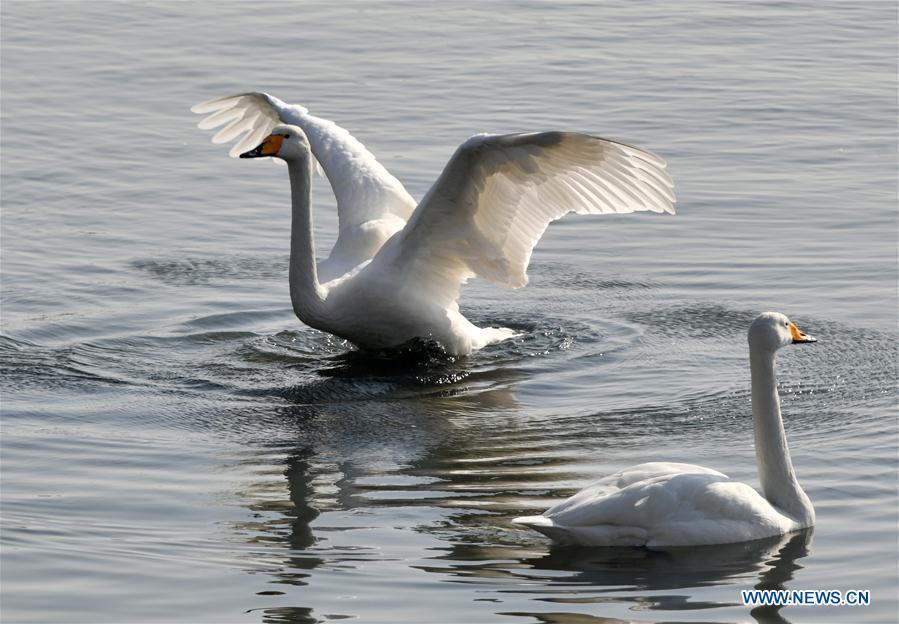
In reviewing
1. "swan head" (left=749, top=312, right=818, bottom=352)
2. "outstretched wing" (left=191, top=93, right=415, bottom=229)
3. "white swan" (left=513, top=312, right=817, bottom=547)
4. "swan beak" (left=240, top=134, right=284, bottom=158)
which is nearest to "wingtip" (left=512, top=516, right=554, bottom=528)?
"white swan" (left=513, top=312, right=817, bottom=547)

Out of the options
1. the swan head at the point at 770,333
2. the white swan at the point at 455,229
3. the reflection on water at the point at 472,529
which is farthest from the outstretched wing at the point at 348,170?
the swan head at the point at 770,333

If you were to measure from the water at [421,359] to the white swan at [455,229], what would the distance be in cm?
36

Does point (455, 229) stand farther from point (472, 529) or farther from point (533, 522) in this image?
point (533, 522)

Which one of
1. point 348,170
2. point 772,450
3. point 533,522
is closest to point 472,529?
point 533,522

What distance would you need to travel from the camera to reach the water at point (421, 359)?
771cm

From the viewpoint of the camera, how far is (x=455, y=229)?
38.5ft

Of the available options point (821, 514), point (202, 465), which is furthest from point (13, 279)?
point (821, 514)

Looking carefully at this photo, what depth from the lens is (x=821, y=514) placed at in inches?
334

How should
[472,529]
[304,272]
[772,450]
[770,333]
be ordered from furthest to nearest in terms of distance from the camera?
[304,272] < [770,333] < [772,450] < [472,529]

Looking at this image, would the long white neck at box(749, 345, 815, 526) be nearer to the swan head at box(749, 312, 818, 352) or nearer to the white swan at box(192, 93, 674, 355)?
the swan head at box(749, 312, 818, 352)

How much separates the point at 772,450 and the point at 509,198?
12.4ft

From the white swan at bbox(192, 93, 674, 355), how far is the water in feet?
1.19

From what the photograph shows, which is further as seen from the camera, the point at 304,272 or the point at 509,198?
the point at 509,198

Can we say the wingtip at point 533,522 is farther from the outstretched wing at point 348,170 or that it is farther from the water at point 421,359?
the outstretched wing at point 348,170
